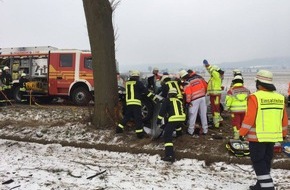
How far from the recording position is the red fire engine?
13.6 m

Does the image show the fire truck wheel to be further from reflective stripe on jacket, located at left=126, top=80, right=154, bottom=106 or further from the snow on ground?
the snow on ground

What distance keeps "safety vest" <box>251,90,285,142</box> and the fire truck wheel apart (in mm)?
9257

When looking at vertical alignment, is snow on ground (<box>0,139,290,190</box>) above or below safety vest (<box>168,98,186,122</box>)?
below

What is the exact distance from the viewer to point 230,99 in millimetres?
8000

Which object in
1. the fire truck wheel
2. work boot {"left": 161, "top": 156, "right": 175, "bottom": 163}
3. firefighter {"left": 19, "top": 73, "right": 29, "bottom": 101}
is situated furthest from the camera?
firefighter {"left": 19, "top": 73, "right": 29, "bottom": 101}

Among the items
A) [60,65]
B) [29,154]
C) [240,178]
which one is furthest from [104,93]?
[60,65]

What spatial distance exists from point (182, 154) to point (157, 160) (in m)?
0.59

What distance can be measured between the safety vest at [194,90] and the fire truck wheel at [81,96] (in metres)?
5.92

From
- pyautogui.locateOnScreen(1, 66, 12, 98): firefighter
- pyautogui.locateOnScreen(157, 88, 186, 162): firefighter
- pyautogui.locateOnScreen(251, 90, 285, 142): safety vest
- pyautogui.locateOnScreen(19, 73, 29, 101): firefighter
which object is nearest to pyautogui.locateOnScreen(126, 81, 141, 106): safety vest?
pyautogui.locateOnScreen(157, 88, 186, 162): firefighter

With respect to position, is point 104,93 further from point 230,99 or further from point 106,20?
point 230,99

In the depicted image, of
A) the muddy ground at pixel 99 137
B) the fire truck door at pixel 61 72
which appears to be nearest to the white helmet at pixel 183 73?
the muddy ground at pixel 99 137

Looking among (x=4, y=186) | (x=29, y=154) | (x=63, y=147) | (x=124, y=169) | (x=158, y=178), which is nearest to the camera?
(x=4, y=186)

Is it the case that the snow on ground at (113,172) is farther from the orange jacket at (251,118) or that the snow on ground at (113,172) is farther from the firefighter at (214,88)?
the firefighter at (214,88)

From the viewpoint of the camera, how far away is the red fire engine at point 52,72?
1356cm
